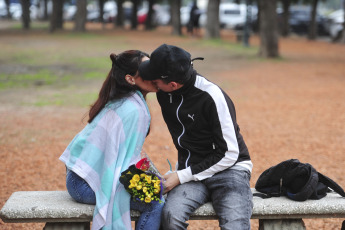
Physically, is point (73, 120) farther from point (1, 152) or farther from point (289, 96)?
point (289, 96)

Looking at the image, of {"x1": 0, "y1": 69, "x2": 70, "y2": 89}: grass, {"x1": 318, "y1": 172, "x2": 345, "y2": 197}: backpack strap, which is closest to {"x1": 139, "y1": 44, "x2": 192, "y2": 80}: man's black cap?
{"x1": 318, "y1": 172, "x2": 345, "y2": 197}: backpack strap

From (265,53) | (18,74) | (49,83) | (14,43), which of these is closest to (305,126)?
(49,83)

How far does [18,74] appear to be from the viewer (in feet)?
51.4

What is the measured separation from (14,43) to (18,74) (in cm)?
987

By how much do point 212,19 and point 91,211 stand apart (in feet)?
84.2

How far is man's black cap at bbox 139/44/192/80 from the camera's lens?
3605 millimetres

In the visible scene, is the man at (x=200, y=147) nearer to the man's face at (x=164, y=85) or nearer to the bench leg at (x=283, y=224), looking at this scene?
the man's face at (x=164, y=85)

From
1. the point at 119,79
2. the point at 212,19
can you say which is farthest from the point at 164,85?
the point at 212,19

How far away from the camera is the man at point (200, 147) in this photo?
3.59m

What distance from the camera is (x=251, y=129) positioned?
356 inches

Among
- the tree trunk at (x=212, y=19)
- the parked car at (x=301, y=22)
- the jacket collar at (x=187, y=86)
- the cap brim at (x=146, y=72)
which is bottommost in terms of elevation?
the parked car at (x=301, y=22)

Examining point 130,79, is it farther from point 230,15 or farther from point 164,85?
point 230,15

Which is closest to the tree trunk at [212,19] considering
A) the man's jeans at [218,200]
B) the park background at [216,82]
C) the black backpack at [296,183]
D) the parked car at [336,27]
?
the park background at [216,82]

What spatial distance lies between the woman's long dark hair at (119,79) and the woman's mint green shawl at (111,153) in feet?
0.18
